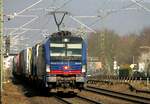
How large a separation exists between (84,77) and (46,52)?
8.43 feet

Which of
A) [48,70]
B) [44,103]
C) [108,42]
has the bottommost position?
[44,103]

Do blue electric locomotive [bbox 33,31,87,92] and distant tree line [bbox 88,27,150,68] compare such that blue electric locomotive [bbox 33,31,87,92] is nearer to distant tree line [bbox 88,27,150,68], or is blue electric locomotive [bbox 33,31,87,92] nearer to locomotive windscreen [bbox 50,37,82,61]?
locomotive windscreen [bbox 50,37,82,61]

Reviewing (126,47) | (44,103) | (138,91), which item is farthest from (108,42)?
(44,103)

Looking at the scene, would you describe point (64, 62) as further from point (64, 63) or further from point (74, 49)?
point (74, 49)

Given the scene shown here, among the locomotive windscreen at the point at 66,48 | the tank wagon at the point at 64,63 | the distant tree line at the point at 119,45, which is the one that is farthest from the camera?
the distant tree line at the point at 119,45

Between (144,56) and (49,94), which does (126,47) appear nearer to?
(144,56)

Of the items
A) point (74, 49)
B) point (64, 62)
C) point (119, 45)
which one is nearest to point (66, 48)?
point (74, 49)

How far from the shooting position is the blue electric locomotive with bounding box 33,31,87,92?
88.7 ft

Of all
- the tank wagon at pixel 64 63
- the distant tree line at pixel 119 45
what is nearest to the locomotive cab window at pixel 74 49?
the tank wagon at pixel 64 63

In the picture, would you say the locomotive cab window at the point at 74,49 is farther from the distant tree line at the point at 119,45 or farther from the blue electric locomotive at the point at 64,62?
the distant tree line at the point at 119,45

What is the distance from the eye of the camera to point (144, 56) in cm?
11744

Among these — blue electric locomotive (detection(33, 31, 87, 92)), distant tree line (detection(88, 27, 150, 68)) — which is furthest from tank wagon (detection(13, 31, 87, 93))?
distant tree line (detection(88, 27, 150, 68))

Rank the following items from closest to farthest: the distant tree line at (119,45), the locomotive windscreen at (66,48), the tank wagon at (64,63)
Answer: the tank wagon at (64,63) < the locomotive windscreen at (66,48) < the distant tree line at (119,45)

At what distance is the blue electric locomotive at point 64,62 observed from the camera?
88.7ft
